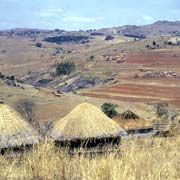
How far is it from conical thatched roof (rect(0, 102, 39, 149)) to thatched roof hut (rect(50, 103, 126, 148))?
2.36 metres

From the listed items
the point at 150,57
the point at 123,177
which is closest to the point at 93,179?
the point at 123,177

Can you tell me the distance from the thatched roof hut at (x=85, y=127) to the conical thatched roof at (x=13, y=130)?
236cm

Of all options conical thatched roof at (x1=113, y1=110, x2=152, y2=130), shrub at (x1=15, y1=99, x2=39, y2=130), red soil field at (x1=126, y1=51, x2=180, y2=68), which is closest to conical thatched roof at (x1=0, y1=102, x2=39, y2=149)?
shrub at (x1=15, y1=99, x2=39, y2=130)

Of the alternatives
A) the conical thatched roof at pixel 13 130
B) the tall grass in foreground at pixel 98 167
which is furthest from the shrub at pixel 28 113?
the tall grass in foreground at pixel 98 167

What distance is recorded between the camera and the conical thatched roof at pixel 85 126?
1452cm

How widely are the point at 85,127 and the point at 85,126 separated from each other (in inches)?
1.7

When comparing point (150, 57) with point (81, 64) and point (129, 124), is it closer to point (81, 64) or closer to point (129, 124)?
point (81, 64)

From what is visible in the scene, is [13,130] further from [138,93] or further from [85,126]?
[138,93]

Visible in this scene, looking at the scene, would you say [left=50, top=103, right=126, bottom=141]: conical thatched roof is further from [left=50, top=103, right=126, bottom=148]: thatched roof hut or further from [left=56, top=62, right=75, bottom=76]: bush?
[left=56, top=62, right=75, bottom=76]: bush

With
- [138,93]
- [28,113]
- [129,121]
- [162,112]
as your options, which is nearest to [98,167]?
[28,113]

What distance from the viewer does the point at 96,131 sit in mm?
14766

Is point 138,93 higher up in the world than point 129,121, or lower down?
lower down

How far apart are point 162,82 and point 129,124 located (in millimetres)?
64922

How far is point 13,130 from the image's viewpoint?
11727mm
